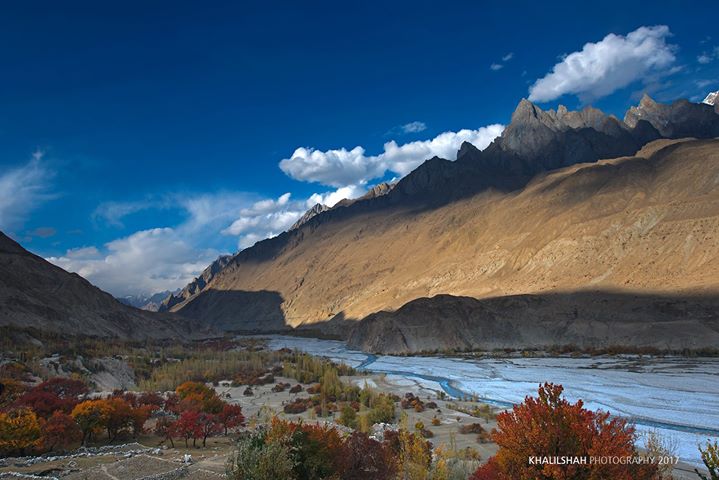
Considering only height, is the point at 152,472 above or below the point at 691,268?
below

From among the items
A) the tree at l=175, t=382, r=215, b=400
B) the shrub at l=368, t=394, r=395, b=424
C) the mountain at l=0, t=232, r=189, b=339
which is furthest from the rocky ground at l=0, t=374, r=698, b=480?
the mountain at l=0, t=232, r=189, b=339

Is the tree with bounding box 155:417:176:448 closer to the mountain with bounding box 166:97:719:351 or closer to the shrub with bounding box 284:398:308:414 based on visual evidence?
the shrub with bounding box 284:398:308:414

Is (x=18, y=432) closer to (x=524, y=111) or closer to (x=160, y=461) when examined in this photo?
(x=160, y=461)

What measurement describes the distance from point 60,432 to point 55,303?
183ft

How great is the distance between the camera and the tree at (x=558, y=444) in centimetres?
715

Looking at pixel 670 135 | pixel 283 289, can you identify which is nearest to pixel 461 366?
pixel 283 289

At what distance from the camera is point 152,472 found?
11.3m

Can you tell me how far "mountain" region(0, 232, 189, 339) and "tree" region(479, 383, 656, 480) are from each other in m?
52.4

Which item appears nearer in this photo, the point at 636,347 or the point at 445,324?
the point at 636,347

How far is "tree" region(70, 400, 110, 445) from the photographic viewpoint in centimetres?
1501

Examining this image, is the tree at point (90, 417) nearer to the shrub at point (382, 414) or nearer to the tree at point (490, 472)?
the shrub at point (382, 414)

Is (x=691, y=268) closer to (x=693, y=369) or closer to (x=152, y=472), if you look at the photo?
(x=693, y=369)

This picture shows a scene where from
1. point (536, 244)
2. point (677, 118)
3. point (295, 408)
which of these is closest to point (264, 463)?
point (295, 408)

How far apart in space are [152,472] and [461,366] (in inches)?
1404
